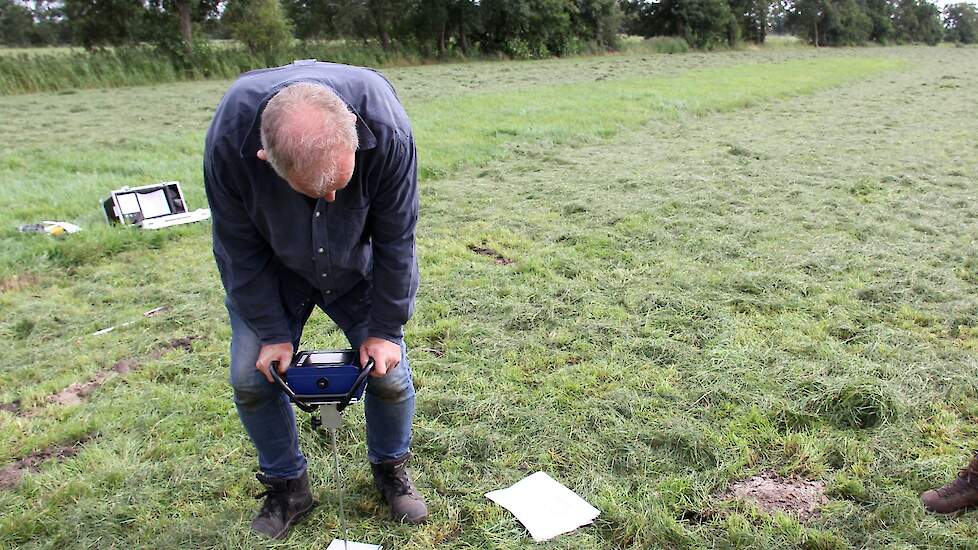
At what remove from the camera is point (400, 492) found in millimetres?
2568

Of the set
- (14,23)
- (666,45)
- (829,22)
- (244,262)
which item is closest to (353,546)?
(244,262)

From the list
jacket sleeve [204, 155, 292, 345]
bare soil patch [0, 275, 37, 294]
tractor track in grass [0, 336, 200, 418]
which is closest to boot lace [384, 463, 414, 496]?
jacket sleeve [204, 155, 292, 345]

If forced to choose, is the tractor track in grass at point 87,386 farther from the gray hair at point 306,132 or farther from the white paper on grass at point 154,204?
the white paper on grass at point 154,204

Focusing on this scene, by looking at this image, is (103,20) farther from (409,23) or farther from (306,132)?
(306,132)

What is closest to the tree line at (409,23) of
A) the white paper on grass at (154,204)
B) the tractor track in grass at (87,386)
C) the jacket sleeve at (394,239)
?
the white paper on grass at (154,204)

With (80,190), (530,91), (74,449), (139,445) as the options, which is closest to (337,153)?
(139,445)

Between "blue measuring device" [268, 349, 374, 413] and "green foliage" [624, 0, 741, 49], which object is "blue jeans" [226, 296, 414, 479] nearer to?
"blue measuring device" [268, 349, 374, 413]

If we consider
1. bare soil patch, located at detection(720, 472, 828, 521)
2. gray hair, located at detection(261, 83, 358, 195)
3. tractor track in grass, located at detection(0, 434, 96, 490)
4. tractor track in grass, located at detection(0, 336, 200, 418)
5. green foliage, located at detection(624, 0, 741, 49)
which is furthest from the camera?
green foliage, located at detection(624, 0, 741, 49)

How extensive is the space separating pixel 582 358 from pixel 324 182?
2285 millimetres

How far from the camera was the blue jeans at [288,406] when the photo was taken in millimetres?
2238

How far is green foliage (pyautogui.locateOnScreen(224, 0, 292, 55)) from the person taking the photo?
2400cm

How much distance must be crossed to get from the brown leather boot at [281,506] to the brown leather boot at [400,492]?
0.91 ft

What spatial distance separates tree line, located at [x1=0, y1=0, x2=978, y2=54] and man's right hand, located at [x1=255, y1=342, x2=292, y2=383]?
22852mm

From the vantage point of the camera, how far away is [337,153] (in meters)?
1.66
